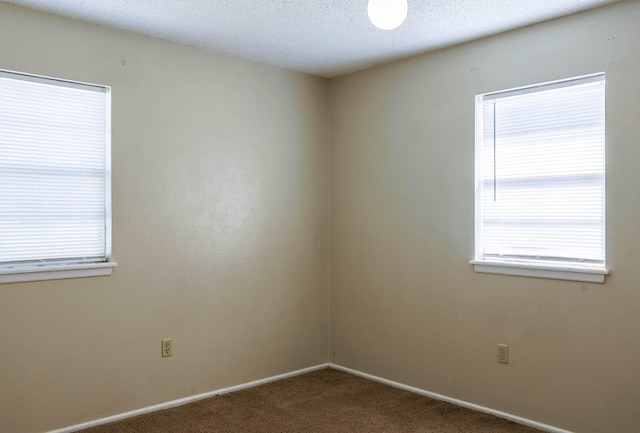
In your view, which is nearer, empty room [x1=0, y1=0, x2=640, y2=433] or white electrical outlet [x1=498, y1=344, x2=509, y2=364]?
empty room [x1=0, y1=0, x2=640, y2=433]

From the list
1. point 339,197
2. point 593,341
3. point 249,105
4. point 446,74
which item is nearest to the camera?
point 593,341

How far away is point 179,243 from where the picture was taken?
11.9 ft

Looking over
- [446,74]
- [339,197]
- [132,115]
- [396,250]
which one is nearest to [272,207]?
[339,197]

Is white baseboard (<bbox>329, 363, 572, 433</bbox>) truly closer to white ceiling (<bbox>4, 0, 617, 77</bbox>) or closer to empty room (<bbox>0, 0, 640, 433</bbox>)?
empty room (<bbox>0, 0, 640, 433</bbox>)

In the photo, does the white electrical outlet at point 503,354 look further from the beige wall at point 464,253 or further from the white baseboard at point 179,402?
the white baseboard at point 179,402

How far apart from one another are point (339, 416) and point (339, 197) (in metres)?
1.72

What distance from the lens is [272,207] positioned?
414cm

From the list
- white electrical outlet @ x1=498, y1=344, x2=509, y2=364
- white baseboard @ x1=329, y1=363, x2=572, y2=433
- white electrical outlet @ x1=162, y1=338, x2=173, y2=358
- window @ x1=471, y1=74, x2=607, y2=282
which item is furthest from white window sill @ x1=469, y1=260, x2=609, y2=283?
white electrical outlet @ x1=162, y1=338, x2=173, y2=358

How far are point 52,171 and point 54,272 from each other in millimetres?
570

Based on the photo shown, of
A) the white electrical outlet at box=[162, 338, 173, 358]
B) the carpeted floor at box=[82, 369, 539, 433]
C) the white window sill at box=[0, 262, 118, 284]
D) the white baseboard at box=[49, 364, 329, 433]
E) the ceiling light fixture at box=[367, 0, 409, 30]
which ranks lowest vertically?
the carpeted floor at box=[82, 369, 539, 433]

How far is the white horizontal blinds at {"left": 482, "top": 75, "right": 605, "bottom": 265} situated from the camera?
302cm

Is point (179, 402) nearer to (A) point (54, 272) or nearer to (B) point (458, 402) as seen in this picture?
(A) point (54, 272)

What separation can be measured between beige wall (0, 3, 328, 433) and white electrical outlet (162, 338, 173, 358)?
0.12 feet

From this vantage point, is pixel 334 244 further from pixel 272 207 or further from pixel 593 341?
pixel 593 341
